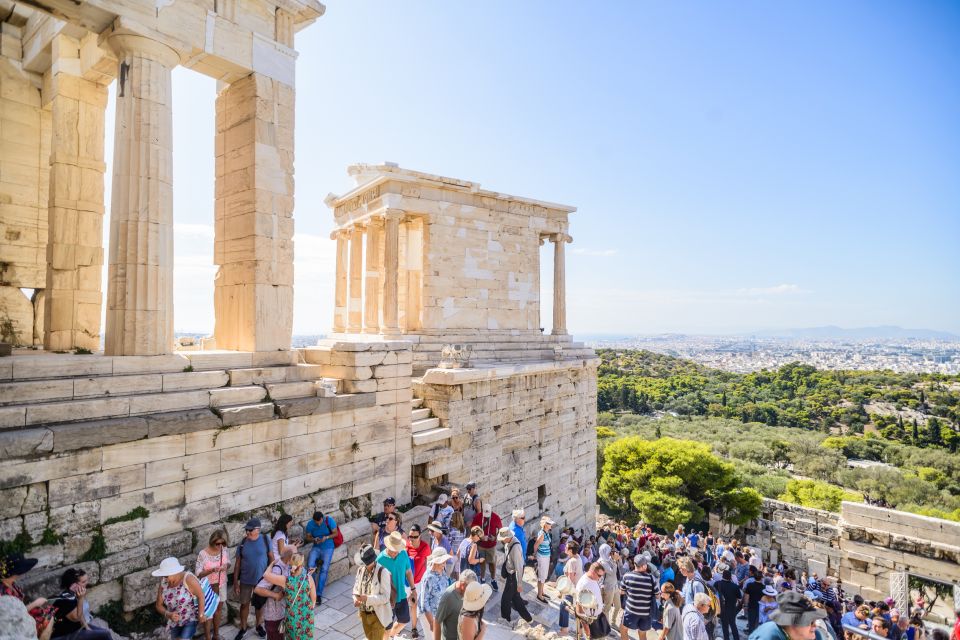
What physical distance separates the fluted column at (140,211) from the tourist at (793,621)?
7.31m

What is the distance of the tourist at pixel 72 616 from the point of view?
3.88 meters

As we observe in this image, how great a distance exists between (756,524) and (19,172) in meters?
29.6

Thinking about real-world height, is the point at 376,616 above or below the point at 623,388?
above

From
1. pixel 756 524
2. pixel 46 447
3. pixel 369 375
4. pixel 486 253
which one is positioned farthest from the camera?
pixel 756 524

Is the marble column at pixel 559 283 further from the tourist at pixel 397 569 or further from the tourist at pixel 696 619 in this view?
the tourist at pixel 397 569

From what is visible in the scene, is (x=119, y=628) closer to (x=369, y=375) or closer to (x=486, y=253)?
(x=369, y=375)

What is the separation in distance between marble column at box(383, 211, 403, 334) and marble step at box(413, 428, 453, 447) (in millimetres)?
4468

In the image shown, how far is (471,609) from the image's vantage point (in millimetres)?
4703

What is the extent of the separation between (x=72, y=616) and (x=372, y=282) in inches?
479

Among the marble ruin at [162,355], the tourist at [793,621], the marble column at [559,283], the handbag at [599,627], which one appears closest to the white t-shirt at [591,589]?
the handbag at [599,627]

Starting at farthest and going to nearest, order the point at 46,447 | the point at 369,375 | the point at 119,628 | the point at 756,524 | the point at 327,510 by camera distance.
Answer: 1. the point at 756,524
2. the point at 369,375
3. the point at 327,510
4. the point at 119,628
5. the point at 46,447

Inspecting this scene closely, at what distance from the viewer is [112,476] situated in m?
5.33

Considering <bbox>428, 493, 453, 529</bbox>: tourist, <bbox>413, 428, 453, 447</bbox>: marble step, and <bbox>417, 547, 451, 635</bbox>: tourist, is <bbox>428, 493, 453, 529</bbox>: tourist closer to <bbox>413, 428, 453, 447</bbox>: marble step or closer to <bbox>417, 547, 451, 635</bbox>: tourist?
<bbox>413, 428, 453, 447</bbox>: marble step

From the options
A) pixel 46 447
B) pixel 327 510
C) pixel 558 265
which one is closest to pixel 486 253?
pixel 558 265
